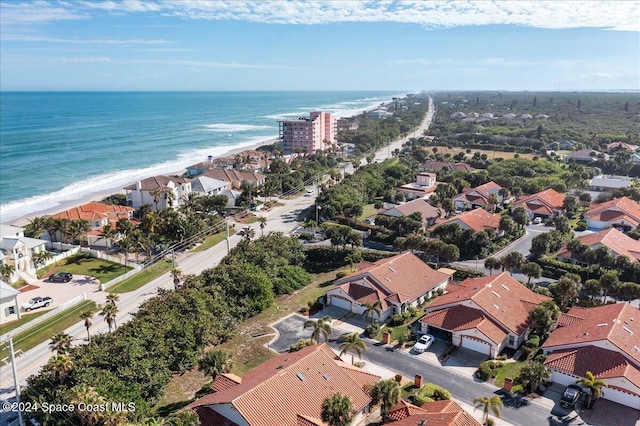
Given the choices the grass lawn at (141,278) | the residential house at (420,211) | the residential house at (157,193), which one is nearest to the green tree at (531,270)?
the residential house at (420,211)

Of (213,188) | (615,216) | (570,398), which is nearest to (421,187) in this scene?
(615,216)

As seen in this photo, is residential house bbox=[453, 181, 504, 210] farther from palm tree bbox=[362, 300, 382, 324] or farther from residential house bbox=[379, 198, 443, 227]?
palm tree bbox=[362, 300, 382, 324]

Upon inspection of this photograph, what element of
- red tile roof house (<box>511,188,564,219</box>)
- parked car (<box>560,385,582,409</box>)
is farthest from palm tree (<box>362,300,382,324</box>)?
red tile roof house (<box>511,188,564,219</box>)

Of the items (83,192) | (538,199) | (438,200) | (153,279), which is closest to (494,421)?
(153,279)

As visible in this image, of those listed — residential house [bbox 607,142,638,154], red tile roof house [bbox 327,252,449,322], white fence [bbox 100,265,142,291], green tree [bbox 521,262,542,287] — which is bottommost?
white fence [bbox 100,265,142,291]

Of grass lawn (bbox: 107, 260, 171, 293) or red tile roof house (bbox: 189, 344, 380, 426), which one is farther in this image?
grass lawn (bbox: 107, 260, 171, 293)

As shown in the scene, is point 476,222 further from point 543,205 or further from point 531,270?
point 543,205
